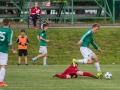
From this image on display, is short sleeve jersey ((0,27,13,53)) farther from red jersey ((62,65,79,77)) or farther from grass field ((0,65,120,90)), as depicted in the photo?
red jersey ((62,65,79,77))

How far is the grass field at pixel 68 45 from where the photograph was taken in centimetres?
3284

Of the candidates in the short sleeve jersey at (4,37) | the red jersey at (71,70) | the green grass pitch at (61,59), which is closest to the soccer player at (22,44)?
the green grass pitch at (61,59)

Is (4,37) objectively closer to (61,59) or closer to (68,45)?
(61,59)

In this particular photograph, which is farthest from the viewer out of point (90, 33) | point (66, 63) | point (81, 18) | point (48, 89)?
point (81, 18)

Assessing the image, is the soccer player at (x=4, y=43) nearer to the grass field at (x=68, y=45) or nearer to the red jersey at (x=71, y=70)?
the red jersey at (x=71, y=70)

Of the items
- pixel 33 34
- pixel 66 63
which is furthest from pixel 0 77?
pixel 33 34

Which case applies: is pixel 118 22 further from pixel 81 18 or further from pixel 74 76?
pixel 74 76

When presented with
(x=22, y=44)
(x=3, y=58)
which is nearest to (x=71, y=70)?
(x=3, y=58)

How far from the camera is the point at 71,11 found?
46125 millimetres

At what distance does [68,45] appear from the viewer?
35156 millimetres

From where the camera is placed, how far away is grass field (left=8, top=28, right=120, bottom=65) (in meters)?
32.8

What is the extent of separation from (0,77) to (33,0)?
29.0 m

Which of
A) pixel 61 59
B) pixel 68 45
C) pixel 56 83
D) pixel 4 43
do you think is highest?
pixel 4 43

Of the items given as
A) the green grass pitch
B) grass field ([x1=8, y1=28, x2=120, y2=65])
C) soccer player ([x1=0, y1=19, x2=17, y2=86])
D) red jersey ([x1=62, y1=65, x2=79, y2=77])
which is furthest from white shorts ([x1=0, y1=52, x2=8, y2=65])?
grass field ([x1=8, y1=28, x2=120, y2=65])
